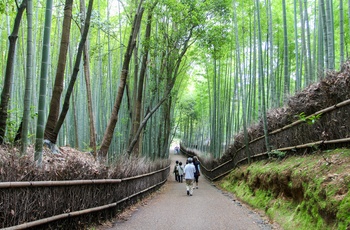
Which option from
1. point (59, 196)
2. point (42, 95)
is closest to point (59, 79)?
point (42, 95)

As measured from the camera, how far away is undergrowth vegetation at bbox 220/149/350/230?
11.4ft

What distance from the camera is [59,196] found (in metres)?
3.96

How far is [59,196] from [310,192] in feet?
9.29

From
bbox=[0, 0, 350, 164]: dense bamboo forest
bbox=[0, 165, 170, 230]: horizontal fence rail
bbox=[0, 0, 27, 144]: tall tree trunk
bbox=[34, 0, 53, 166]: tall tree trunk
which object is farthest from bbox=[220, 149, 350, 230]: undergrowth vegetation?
bbox=[0, 0, 27, 144]: tall tree trunk

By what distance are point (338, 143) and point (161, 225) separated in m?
2.63

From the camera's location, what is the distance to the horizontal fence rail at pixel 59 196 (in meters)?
3.09

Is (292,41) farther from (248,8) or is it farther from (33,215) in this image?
(33,215)

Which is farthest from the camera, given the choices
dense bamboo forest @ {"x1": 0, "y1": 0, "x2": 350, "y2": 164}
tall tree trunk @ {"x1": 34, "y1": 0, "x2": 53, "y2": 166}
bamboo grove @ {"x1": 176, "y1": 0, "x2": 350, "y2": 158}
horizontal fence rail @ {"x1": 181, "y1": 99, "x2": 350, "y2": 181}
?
bamboo grove @ {"x1": 176, "y1": 0, "x2": 350, "y2": 158}

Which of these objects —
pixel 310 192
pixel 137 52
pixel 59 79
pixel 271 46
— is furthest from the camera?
pixel 137 52

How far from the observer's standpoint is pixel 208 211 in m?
6.52

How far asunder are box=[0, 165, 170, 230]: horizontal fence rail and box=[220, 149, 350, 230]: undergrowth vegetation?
244 centimetres

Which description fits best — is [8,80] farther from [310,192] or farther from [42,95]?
[310,192]

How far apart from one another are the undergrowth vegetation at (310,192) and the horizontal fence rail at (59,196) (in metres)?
2.44

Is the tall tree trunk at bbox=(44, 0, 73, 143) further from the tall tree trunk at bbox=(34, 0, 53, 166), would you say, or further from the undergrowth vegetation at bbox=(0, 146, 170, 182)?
the tall tree trunk at bbox=(34, 0, 53, 166)
